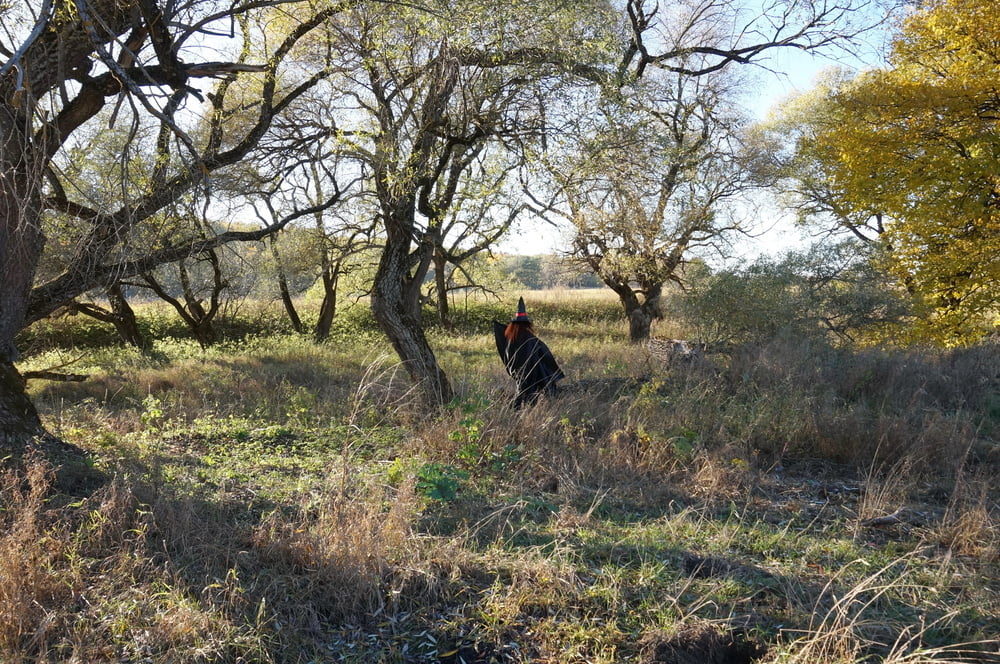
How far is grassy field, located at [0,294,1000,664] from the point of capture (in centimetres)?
310

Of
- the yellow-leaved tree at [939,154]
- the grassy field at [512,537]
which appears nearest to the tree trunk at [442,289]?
the yellow-leaved tree at [939,154]

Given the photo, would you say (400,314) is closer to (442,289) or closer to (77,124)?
(77,124)

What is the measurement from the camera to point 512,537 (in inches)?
163

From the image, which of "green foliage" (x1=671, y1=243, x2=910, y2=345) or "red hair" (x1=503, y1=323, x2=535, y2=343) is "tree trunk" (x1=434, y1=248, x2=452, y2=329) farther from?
A: "red hair" (x1=503, y1=323, x2=535, y2=343)

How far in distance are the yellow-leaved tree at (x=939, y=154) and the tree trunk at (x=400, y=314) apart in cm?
873

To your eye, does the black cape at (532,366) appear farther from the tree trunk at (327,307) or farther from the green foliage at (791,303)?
the tree trunk at (327,307)

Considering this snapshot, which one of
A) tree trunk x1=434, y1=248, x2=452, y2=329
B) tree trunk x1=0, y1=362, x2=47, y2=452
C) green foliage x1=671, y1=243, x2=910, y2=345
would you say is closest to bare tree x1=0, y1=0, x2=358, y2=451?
tree trunk x1=0, y1=362, x2=47, y2=452

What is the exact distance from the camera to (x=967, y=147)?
11031 millimetres

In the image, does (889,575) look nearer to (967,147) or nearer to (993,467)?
(993,467)

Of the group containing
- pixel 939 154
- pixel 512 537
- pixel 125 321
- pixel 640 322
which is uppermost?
pixel 939 154

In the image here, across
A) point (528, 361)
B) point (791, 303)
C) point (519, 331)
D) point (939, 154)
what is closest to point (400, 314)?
point (519, 331)

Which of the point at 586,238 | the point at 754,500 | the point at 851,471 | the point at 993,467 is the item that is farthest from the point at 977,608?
the point at 586,238

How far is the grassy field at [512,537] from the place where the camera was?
122 inches

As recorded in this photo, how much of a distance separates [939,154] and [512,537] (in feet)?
37.1
